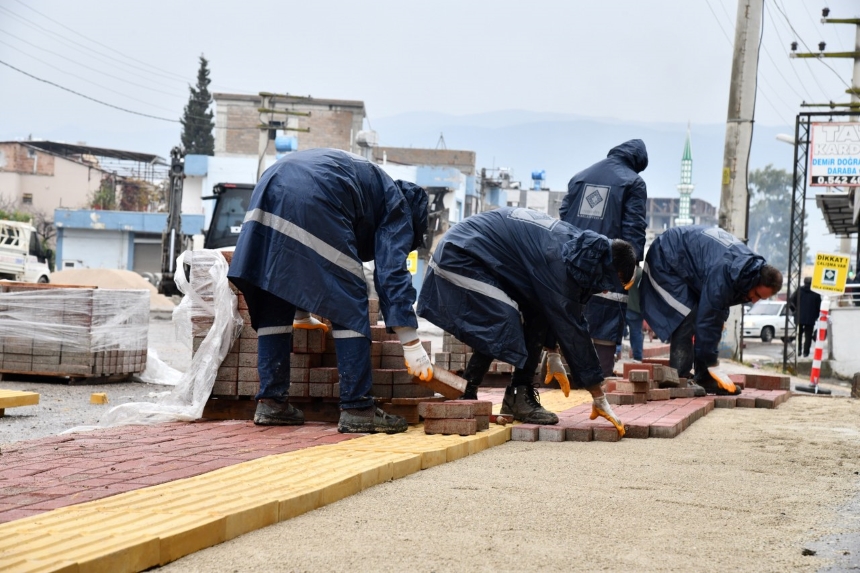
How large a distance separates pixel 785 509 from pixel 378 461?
1749mm

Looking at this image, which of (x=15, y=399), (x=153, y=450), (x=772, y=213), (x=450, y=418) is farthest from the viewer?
(x=772, y=213)

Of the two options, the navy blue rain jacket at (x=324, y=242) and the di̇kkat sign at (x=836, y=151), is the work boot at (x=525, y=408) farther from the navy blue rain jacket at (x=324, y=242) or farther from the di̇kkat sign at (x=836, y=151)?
the di̇kkat sign at (x=836, y=151)

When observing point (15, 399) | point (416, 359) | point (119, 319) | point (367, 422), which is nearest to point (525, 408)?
point (416, 359)

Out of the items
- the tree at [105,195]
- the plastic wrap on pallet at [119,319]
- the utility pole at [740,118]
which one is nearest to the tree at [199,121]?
the tree at [105,195]

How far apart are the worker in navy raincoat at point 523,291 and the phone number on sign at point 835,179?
1381cm

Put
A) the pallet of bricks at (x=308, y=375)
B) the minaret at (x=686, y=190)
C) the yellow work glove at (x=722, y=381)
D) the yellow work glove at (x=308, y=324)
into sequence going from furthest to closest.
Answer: the minaret at (x=686, y=190)
the yellow work glove at (x=722, y=381)
the yellow work glove at (x=308, y=324)
the pallet of bricks at (x=308, y=375)

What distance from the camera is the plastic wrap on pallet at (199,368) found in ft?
21.4

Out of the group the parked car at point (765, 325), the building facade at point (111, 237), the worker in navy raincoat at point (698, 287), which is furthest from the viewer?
the building facade at point (111, 237)

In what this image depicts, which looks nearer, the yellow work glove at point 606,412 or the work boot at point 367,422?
the work boot at point 367,422

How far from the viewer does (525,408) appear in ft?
21.9

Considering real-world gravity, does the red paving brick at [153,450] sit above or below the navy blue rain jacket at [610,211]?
below

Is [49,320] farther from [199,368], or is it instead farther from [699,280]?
[699,280]

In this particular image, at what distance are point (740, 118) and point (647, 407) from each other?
10.9 metres

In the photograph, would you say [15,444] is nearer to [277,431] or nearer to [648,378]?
[277,431]
